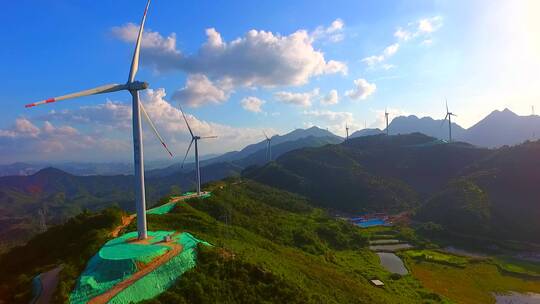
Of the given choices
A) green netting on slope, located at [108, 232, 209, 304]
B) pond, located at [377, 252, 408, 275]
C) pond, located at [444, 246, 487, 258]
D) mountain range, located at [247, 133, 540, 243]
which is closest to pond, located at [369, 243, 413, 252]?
pond, located at [377, 252, 408, 275]

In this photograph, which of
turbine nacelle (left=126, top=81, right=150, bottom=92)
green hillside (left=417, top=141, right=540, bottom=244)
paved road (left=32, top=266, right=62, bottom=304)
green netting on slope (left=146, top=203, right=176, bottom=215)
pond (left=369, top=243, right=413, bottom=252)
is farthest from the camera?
green hillside (left=417, top=141, right=540, bottom=244)

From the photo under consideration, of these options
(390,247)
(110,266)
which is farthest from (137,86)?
(390,247)

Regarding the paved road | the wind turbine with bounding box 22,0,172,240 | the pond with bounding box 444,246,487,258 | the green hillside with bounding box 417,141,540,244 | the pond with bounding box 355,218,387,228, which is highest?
the wind turbine with bounding box 22,0,172,240

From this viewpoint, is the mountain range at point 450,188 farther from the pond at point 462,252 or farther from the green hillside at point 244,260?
the green hillside at point 244,260

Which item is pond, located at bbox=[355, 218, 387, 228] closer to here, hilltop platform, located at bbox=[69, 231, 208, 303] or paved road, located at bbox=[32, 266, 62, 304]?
hilltop platform, located at bbox=[69, 231, 208, 303]

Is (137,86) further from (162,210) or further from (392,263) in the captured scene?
(392,263)

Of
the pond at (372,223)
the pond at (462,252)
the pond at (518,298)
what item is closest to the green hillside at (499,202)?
the pond at (372,223)
